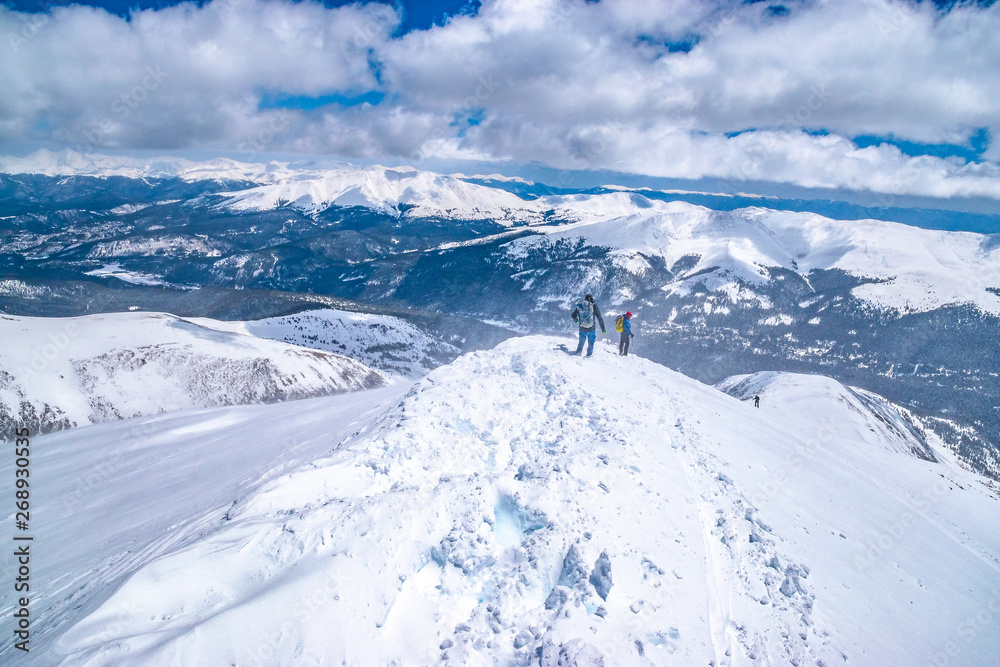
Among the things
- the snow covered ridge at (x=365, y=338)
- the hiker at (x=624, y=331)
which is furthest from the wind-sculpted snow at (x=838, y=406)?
the snow covered ridge at (x=365, y=338)

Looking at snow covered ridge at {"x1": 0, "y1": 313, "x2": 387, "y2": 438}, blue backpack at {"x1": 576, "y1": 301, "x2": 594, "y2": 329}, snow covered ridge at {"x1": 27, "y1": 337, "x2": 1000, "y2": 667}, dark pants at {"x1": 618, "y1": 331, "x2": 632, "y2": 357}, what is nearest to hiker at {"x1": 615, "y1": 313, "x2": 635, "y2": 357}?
dark pants at {"x1": 618, "y1": 331, "x2": 632, "y2": 357}

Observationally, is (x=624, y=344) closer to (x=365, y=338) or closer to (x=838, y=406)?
(x=838, y=406)

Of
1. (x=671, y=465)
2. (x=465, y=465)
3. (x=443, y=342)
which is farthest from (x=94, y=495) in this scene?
(x=443, y=342)

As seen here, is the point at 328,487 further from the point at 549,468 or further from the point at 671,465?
the point at 671,465

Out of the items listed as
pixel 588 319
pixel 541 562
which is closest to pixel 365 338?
pixel 588 319

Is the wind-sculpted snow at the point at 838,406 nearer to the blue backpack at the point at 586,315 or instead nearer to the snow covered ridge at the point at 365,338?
the blue backpack at the point at 586,315
